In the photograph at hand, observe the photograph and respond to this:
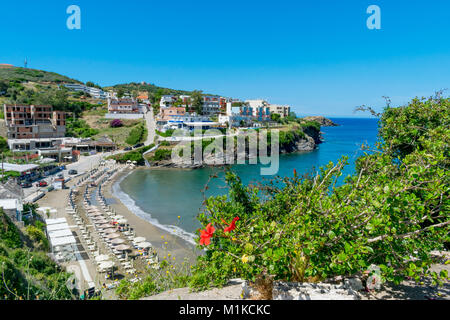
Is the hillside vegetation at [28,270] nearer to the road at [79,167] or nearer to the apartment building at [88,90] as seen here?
the road at [79,167]

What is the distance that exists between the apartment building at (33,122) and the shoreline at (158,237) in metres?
33.2

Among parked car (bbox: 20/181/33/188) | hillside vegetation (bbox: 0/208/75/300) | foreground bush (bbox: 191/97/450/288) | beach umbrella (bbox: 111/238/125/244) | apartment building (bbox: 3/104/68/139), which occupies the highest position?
apartment building (bbox: 3/104/68/139)

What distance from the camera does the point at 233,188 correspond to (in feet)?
19.4

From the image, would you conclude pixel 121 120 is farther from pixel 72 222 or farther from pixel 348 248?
pixel 348 248

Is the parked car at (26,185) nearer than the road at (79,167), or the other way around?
the road at (79,167)

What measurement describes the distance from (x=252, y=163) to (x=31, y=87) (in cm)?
7144

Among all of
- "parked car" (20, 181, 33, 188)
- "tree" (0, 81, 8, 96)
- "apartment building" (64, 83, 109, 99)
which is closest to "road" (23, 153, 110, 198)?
"parked car" (20, 181, 33, 188)

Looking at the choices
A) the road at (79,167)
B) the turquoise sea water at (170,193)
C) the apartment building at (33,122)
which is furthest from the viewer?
the apartment building at (33,122)

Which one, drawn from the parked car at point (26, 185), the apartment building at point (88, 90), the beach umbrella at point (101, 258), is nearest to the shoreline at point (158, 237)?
the beach umbrella at point (101, 258)

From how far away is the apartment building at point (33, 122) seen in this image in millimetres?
49594

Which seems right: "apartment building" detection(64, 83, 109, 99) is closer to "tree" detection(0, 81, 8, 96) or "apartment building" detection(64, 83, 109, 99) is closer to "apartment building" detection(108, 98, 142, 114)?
"tree" detection(0, 81, 8, 96)

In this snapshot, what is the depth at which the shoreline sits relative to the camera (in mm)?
15191

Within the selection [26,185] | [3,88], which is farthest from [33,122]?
[26,185]

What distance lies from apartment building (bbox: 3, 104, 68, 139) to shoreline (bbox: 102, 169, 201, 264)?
109 ft
